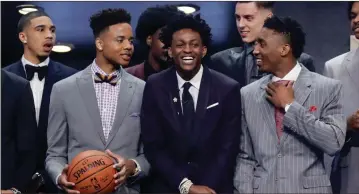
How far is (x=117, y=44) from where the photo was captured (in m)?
4.52

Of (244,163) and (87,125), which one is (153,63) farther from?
(244,163)

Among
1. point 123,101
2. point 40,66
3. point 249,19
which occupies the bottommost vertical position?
point 123,101

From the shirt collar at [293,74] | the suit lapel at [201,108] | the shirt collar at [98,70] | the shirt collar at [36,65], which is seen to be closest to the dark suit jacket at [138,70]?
the shirt collar at [98,70]

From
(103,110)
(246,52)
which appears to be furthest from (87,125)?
(246,52)

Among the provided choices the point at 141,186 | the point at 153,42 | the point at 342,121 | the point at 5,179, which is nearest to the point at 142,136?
the point at 141,186

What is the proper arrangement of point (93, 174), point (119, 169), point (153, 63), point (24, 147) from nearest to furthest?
point (93, 174) < point (119, 169) < point (24, 147) < point (153, 63)

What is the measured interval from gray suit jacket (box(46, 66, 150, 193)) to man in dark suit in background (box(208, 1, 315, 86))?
1.98 feet

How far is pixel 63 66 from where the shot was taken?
4645mm

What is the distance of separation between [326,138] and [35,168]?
195cm

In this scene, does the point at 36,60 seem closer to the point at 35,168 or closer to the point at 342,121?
the point at 35,168

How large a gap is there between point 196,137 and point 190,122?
106 mm

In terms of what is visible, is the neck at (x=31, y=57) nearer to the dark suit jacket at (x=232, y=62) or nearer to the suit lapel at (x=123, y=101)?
the suit lapel at (x=123, y=101)

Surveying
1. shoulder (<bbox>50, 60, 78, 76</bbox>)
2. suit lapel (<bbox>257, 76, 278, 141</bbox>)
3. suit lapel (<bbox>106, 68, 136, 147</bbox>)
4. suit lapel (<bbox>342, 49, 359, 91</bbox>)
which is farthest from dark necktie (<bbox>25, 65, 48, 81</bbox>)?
suit lapel (<bbox>342, 49, 359, 91</bbox>)

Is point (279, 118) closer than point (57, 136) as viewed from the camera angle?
Yes
